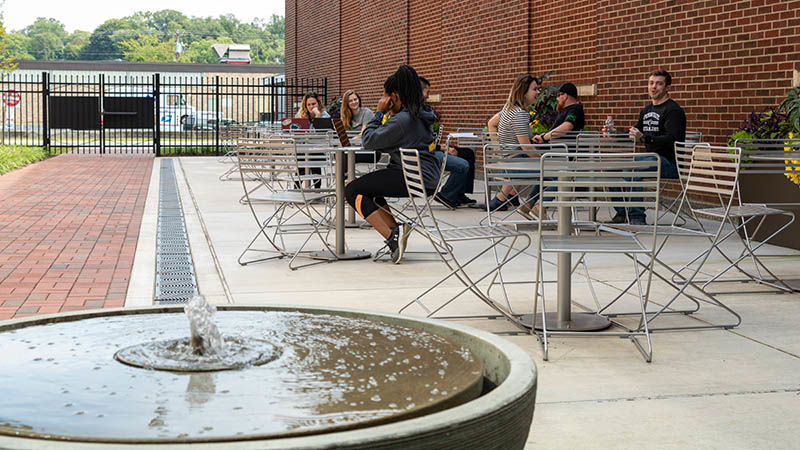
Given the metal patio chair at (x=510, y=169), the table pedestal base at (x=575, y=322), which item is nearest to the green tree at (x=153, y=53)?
the metal patio chair at (x=510, y=169)

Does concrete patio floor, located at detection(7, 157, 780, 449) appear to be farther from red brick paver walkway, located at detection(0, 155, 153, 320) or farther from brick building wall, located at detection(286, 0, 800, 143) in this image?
brick building wall, located at detection(286, 0, 800, 143)

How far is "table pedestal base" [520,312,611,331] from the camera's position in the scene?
5.08m

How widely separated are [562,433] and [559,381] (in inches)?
28.2

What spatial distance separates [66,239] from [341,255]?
2.79m

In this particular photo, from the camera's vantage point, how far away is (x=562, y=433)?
3420 millimetres

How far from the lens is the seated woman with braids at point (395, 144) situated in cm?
733

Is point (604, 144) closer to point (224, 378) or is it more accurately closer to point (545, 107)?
point (545, 107)

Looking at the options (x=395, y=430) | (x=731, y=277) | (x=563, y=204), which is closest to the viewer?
(x=395, y=430)

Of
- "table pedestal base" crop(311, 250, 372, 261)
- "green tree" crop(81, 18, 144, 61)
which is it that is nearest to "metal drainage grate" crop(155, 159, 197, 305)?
"table pedestal base" crop(311, 250, 372, 261)

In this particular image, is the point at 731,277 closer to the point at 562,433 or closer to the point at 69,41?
the point at 562,433

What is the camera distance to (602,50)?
12773 millimetres

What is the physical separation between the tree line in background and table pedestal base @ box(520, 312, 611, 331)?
12029 cm

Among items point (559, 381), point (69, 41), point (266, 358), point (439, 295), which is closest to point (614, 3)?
point (439, 295)

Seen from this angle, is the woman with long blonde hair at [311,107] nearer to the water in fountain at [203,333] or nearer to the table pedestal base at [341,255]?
the table pedestal base at [341,255]
